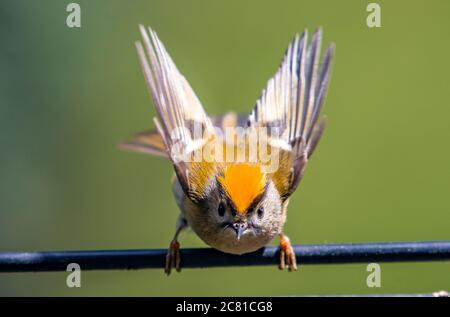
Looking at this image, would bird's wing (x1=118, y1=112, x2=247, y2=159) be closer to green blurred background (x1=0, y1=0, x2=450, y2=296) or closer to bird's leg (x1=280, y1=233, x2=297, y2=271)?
green blurred background (x1=0, y1=0, x2=450, y2=296)

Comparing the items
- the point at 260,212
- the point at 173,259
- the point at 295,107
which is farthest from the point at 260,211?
the point at 295,107

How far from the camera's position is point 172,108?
476cm

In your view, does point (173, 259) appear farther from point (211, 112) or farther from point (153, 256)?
point (211, 112)

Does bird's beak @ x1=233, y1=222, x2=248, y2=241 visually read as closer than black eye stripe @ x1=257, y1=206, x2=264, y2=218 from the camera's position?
Yes

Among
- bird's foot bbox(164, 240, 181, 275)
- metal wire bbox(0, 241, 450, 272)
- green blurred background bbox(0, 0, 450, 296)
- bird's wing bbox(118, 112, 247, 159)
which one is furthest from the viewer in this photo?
green blurred background bbox(0, 0, 450, 296)

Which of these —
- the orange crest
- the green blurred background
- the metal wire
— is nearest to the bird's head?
the orange crest

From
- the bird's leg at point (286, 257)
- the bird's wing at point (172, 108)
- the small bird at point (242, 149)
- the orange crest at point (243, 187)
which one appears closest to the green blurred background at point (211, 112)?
the bird's leg at point (286, 257)

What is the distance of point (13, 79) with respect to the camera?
7.45m

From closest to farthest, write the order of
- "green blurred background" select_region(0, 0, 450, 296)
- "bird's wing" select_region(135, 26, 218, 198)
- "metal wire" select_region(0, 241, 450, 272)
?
"metal wire" select_region(0, 241, 450, 272)
"bird's wing" select_region(135, 26, 218, 198)
"green blurred background" select_region(0, 0, 450, 296)

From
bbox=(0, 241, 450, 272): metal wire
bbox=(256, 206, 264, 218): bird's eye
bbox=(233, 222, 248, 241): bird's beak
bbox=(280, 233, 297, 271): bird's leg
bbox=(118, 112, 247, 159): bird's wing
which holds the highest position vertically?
bbox=(118, 112, 247, 159): bird's wing

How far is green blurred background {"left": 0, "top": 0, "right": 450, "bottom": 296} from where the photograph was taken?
652 cm

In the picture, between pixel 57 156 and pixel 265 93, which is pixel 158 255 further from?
pixel 57 156
